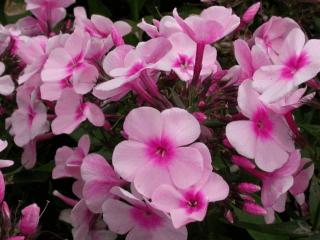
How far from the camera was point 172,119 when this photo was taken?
4.25ft

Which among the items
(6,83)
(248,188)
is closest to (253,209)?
(248,188)

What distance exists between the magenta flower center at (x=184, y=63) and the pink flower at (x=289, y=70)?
21cm

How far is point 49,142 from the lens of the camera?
7.28 feet

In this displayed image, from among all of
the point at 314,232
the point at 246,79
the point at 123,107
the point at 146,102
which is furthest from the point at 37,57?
the point at 314,232

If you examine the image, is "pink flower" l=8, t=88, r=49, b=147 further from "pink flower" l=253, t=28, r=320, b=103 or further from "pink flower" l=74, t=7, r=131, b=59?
"pink flower" l=253, t=28, r=320, b=103

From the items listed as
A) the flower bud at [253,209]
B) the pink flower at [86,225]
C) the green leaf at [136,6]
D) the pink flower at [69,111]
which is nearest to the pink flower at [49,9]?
the green leaf at [136,6]

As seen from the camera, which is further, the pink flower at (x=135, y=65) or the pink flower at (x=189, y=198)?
the pink flower at (x=135, y=65)

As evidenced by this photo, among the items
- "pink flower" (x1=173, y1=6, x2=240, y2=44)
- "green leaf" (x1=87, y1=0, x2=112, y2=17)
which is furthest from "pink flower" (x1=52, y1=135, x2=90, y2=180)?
"green leaf" (x1=87, y1=0, x2=112, y2=17)

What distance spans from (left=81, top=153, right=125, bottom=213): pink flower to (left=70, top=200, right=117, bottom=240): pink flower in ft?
0.30

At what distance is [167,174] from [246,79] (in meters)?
0.29

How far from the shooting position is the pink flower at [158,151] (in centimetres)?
127

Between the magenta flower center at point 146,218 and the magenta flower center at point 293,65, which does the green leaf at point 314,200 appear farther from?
the magenta flower center at point 146,218

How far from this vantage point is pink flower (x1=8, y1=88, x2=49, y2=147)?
64.4 inches

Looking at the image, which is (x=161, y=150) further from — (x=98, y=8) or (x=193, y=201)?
(x=98, y=8)
